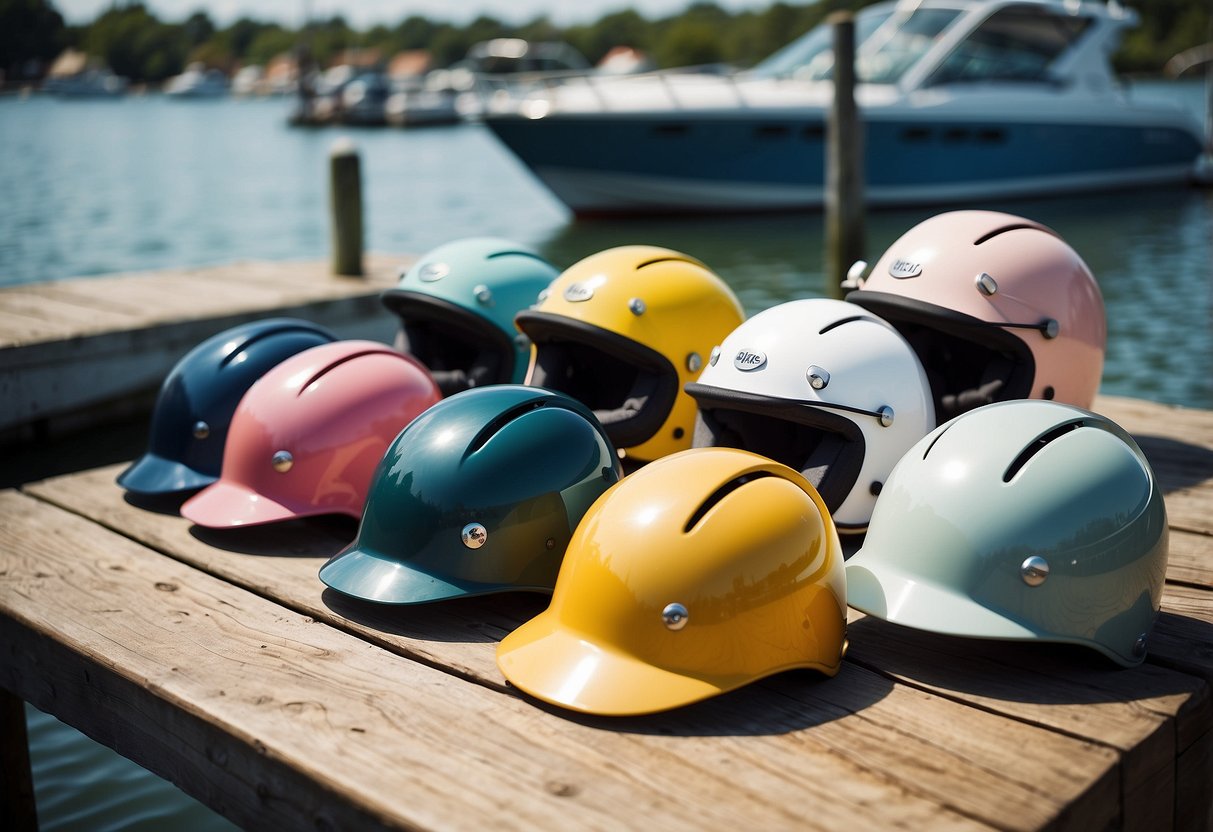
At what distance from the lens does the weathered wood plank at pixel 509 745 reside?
2.20 meters

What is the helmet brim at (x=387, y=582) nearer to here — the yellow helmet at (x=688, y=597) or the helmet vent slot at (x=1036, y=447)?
the yellow helmet at (x=688, y=597)

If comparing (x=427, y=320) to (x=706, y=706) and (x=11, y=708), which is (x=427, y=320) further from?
(x=706, y=706)

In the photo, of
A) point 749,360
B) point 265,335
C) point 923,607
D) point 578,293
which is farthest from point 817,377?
point 265,335

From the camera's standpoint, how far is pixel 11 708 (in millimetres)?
3885

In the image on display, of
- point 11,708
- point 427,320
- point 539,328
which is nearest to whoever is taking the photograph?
point 11,708

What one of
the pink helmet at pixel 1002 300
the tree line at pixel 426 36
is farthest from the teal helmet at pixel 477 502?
the tree line at pixel 426 36

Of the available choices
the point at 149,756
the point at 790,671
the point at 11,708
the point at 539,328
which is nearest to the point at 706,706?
the point at 790,671

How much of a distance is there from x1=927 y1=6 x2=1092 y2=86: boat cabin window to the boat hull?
0.69 metres

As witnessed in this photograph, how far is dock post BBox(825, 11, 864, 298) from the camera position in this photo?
30.0ft

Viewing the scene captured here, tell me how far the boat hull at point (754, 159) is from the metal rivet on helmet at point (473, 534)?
1406 cm

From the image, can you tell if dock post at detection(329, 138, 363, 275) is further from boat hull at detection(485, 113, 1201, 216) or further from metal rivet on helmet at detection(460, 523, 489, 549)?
boat hull at detection(485, 113, 1201, 216)

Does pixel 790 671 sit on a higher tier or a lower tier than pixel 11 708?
higher

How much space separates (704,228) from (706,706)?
15.2 m

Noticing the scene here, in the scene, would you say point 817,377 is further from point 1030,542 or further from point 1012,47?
point 1012,47
